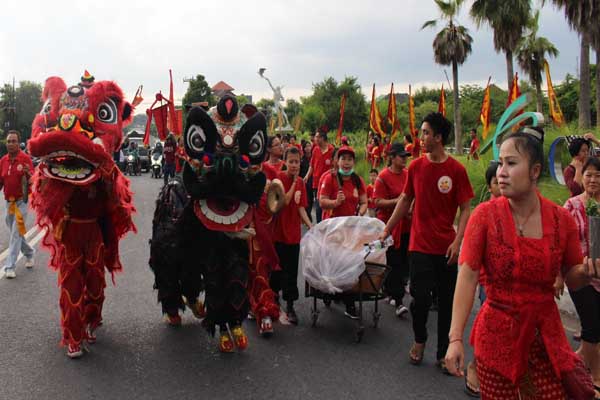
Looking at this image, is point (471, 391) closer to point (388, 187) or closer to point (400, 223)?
point (400, 223)

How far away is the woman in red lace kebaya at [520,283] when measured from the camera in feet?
8.73

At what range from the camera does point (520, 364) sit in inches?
105

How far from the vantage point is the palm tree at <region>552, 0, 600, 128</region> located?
681 inches


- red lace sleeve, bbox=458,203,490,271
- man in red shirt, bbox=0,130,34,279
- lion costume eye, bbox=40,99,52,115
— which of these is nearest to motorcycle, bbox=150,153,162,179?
man in red shirt, bbox=0,130,34,279

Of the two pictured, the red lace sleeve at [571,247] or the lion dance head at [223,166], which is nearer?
the red lace sleeve at [571,247]

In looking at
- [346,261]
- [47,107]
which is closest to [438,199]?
[346,261]

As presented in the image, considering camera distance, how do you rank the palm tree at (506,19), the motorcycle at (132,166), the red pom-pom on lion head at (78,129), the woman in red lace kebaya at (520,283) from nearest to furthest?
the woman in red lace kebaya at (520,283), the red pom-pom on lion head at (78,129), the palm tree at (506,19), the motorcycle at (132,166)

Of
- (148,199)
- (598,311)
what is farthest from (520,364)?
(148,199)

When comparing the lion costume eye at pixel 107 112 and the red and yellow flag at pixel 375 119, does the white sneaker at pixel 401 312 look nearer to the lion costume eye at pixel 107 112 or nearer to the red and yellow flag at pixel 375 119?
the lion costume eye at pixel 107 112

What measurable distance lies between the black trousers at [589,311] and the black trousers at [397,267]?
240 cm

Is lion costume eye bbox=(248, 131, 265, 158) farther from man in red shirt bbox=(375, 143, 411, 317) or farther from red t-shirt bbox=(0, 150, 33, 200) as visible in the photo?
red t-shirt bbox=(0, 150, 33, 200)

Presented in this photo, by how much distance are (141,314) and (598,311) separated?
453cm

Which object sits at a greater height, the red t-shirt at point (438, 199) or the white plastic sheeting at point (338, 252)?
the red t-shirt at point (438, 199)

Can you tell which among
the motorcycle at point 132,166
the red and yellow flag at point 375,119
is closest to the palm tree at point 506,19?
the red and yellow flag at point 375,119
